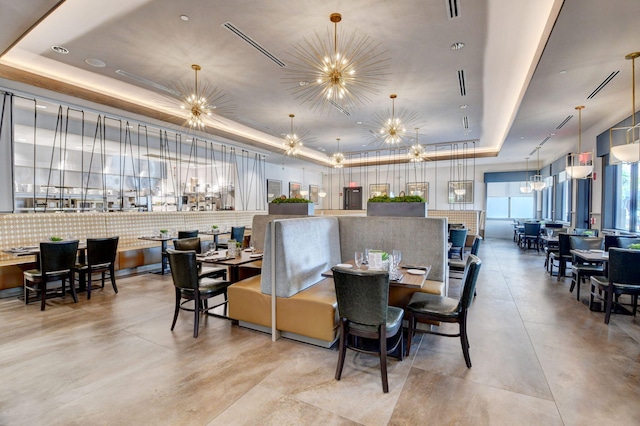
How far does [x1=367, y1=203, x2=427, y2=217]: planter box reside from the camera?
169 inches

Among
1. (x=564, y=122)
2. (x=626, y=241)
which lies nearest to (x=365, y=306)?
(x=626, y=241)

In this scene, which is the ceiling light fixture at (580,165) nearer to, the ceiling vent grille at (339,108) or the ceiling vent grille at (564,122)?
the ceiling vent grille at (564,122)

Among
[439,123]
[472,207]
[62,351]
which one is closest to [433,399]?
[62,351]

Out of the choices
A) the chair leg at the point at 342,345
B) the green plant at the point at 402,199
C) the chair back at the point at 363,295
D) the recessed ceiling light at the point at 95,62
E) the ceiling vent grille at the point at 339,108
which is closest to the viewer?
the chair back at the point at 363,295

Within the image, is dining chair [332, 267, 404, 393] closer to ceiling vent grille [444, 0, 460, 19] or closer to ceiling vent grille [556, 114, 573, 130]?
ceiling vent grille [444, 0, 460, 19]

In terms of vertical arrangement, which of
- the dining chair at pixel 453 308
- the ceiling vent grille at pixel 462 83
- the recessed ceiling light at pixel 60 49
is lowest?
the dining chair at pixel 453 308

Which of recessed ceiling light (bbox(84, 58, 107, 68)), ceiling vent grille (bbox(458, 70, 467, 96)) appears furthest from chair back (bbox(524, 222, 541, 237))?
recessed ceiling light (bbox(84, 58, 107, 68))

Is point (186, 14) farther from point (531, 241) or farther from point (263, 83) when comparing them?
point (531, 241)

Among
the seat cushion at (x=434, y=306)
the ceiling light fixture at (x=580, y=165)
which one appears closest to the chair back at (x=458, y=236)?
the ceiling light fixture at (x=580, y=165)

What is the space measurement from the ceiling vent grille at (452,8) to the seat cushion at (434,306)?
3.24m

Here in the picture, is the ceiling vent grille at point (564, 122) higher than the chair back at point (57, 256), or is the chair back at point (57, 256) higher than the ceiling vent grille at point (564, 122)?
the ceiling vent grille at point (564, 122)

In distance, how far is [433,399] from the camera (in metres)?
2.29

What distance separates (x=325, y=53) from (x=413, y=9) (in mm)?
1373

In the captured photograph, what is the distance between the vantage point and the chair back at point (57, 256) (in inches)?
165
